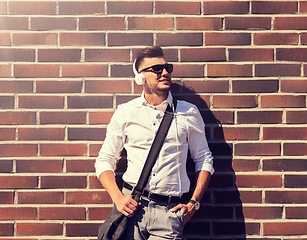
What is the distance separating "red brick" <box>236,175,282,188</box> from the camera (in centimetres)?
206

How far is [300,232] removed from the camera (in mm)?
2074

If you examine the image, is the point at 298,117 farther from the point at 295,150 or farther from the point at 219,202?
the point at 219,202

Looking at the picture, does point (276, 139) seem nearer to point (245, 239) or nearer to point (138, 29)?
point (245, 239)

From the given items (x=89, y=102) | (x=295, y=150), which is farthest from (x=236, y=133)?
(x=89, y=102)

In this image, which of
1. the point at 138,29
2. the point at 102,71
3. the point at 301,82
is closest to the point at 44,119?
the point at 102,71

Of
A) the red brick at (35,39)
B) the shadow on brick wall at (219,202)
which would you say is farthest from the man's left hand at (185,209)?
the red brick at (35,39)

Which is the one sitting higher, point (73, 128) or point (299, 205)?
point (73, 128)

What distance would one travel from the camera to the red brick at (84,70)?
2.05 metres

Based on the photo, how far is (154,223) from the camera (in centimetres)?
167

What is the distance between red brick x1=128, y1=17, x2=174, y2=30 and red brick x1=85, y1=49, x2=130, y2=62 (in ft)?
0.75

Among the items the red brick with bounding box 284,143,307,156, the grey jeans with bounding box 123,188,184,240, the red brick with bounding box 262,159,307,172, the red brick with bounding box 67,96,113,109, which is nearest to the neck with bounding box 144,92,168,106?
the red brick with bounding box 67,96,113,109

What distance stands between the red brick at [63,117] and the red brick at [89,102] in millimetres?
69

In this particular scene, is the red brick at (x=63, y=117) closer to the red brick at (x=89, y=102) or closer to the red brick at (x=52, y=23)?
the red brick at (x=89, y=102)

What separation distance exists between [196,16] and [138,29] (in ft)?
1.67
